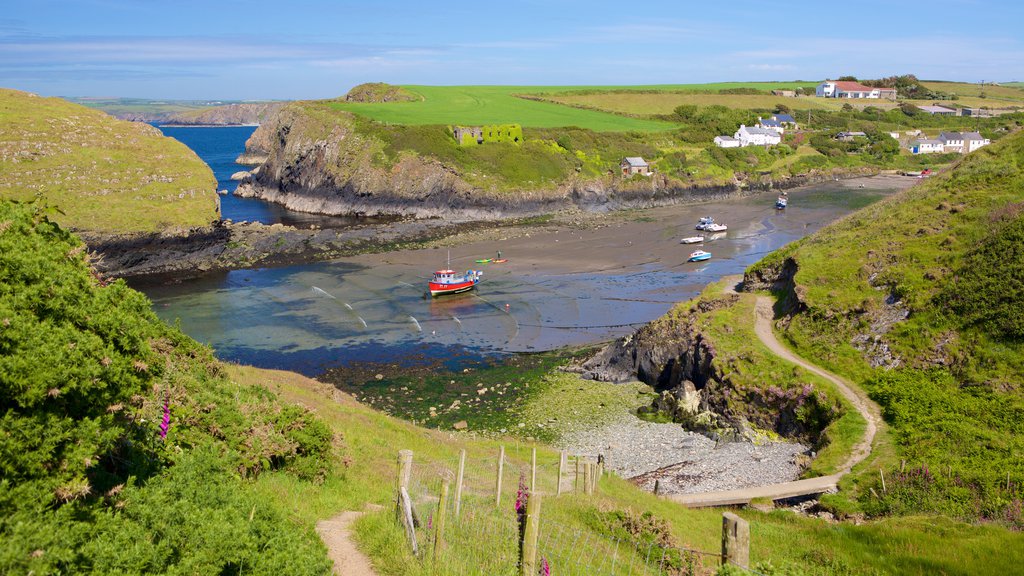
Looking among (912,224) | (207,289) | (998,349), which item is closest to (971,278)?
(998,349)

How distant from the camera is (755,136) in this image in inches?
5399

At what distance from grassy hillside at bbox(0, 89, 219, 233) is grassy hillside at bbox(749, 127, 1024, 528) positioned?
55.0 metres

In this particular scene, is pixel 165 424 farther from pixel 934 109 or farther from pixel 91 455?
pixel 934 109

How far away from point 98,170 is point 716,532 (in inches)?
2858

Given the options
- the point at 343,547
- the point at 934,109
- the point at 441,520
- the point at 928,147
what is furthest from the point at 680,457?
the point at 934,109

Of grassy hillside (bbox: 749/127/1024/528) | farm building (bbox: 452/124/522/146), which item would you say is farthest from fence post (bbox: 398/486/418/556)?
farm building (bbox: 452/124/522/146)

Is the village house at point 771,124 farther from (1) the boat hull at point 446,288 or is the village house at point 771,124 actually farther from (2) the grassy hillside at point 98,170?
(2) the grassy hillside at point 98,170

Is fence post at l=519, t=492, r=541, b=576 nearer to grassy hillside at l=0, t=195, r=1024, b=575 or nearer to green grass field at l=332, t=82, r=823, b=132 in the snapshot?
grassy hillside at l=0, t=195, r=1024, b=575

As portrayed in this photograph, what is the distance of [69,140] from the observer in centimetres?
7319

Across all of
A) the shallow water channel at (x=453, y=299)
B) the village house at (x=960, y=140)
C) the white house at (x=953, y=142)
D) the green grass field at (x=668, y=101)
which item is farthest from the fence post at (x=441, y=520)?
the white house at (x=953, y=142)

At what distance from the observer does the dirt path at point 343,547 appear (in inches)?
424

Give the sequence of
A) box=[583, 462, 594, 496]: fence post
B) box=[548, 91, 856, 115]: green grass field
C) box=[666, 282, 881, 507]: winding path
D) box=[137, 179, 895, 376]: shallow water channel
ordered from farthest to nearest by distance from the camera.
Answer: box=[548, 91, 856, 115]: green grass field
box=[137, 179, 895, 376]: shallow water channel
box=[666, 282, 881, 507]: winding path
box=[583, 462, 594, 496]: fence post

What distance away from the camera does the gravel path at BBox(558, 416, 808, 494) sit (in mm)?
24812

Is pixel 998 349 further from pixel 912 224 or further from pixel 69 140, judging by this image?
pixel 69 140
